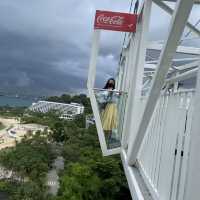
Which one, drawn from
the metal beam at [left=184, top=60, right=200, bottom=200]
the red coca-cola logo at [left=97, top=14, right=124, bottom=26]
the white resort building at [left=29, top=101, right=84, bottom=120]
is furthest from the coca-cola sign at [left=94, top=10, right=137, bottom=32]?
the white resort building at [left=29, top=101, right=84, bottom=120]

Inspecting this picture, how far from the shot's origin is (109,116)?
5445 millimetres

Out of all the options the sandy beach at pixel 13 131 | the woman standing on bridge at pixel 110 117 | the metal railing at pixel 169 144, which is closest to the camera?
the metal railing at pixel 169 144

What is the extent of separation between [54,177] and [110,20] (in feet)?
91.5

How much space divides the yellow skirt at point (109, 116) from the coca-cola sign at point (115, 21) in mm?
1145

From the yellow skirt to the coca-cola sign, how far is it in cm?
114

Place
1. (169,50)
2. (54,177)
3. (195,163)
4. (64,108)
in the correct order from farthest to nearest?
(64,108) → (54,177) → (169,50) → (195,163)

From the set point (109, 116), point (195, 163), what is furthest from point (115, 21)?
point (195, 163)

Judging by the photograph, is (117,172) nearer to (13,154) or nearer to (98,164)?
(98,164)

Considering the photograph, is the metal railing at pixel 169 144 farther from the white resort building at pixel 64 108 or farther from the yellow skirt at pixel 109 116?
the white resort building at pixel 64 108

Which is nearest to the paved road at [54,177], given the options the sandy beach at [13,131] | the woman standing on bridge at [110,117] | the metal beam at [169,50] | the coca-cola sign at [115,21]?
the sandy beach at [13,131]

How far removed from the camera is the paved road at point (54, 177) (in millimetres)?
26550

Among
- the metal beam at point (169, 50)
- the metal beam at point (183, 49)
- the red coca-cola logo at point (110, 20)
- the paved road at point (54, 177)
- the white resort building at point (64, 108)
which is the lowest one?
the paved road at point (54, 177)

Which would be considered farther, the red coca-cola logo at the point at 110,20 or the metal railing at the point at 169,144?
the red coca-cola logo at the point at 110,20

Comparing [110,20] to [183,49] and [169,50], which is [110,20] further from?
[169,50]
